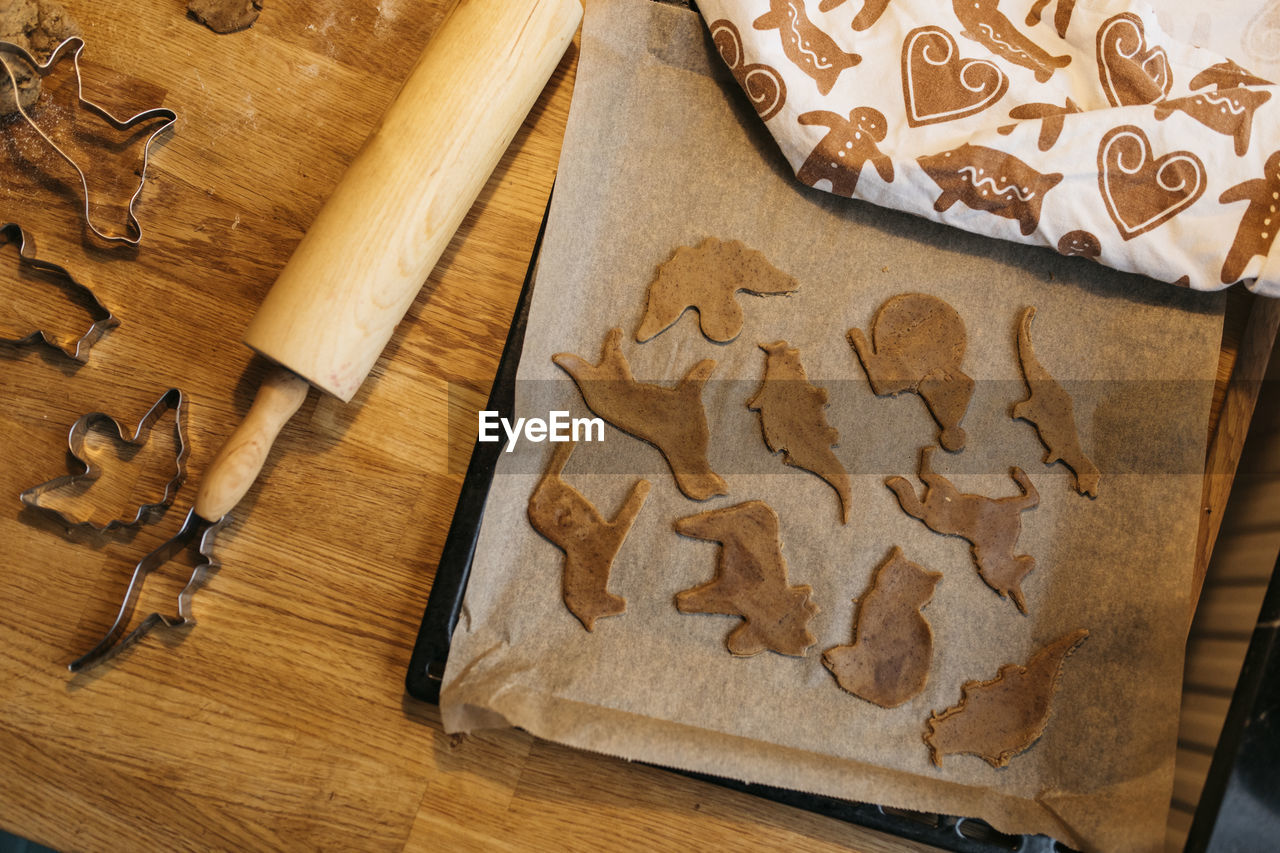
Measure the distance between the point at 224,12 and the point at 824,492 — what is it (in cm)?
91

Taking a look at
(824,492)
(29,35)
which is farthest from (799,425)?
(29,35)

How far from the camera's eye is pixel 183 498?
861 mm

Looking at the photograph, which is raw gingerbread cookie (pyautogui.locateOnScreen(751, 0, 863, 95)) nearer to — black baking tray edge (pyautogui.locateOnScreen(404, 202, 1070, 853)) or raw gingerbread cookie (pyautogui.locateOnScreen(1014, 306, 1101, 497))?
raw gingerbread cookie (pyautogui.locateOnScreen(1014, 306, 1101, 497))

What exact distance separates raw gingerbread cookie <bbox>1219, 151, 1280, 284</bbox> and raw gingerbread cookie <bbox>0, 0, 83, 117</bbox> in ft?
4.34

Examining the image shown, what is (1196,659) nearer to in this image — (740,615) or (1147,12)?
(740,615)

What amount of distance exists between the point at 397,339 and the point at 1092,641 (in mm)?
828

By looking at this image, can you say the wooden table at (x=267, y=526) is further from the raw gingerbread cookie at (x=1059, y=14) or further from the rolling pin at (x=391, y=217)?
the raw gingerbread cookie at (x=1059, y=14)

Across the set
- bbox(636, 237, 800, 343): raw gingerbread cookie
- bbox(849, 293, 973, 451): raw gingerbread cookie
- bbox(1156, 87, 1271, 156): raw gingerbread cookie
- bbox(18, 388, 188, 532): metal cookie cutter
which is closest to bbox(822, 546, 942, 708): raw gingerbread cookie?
bbox(849, 293, 973, 451): raw gingerbread cookie

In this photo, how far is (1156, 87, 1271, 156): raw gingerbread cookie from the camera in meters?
0.86

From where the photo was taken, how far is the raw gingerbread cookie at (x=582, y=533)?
32.0 inches

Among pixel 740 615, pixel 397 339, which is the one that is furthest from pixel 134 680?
pixel 740 615

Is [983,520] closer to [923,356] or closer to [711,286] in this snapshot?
[923,356]

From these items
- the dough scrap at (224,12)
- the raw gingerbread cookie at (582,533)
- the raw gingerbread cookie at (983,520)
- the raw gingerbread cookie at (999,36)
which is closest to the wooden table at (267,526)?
the dough scrap at (224,12)

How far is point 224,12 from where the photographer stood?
0.95 metres
